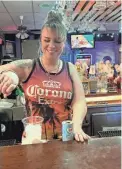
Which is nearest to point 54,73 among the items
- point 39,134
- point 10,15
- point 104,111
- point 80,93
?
point 80,93

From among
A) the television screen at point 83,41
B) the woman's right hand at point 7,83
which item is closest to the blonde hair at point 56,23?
the woman's right hand at point 7,83

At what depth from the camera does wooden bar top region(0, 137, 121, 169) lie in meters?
1.06

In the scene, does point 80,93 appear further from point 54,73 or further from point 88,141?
point 88,141

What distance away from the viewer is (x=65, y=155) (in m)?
1.17

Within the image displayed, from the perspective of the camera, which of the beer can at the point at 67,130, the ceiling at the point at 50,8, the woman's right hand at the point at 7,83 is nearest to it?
the woman's right hand at the point at 7,83

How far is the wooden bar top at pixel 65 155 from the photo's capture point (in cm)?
106

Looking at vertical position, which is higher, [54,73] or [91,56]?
[91,56]

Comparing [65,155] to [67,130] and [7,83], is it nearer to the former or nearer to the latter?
[67,130]

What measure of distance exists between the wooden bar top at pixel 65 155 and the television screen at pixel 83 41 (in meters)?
7.93

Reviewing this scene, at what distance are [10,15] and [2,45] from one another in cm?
350

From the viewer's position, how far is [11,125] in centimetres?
300

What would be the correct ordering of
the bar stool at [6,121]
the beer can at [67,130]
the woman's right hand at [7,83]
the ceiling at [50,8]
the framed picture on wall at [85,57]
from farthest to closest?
1. the framed picture on wall at [85,57]
2. the ceiling at [50,8]
3. the bar stool at [6,121]
4. the beer can at [67,130]
5. the woman's right hand at [7,83]

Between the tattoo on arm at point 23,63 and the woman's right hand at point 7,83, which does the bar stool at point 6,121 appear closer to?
the tattoo on arm at point 23,63

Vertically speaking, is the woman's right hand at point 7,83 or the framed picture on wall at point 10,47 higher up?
the framed picture on wall at point 10,47
